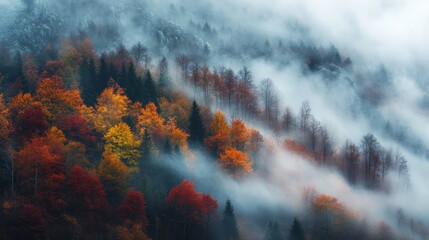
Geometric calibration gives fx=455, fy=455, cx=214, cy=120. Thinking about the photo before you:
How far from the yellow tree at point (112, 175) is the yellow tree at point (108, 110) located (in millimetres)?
12931

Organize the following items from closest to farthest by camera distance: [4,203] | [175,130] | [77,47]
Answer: [4,203] → [175,130] → [77,47]

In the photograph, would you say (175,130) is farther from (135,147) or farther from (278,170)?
(278,170)

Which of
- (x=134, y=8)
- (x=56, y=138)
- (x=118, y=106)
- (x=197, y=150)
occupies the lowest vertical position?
(x=56, y=138)

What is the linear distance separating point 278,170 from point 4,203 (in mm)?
54926

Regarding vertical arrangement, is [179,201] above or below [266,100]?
below

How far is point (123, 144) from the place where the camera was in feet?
257

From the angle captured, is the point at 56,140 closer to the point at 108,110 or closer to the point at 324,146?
the point at 108,110

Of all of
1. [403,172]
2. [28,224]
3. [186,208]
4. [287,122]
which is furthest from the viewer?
[287,122]

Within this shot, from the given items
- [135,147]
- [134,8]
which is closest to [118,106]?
[135,147]

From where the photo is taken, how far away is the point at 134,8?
159250 millimetres

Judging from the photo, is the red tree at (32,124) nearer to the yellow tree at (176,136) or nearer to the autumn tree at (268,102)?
the yellow tree at (176,136)

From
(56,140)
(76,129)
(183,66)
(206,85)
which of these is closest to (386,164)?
(206,85)

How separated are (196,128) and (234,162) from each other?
434 inches

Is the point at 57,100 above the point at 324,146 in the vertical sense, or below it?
below
